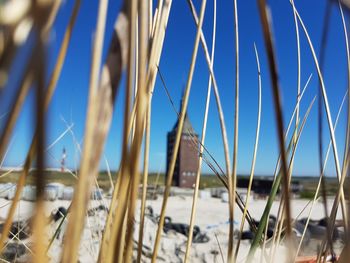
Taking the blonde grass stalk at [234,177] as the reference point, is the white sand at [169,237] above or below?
below

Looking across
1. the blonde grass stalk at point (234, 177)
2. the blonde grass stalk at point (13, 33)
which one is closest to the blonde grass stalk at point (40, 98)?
the blonde grass stalk at point (13, 33)

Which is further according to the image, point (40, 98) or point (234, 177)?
point (234, 177)

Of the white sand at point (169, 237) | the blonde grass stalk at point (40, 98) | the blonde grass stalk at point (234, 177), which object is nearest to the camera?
the blonde grass stalk at point (40, 98)

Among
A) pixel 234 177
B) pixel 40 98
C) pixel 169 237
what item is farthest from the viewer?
pixel 169 237

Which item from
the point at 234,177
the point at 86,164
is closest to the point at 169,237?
the point at 234,177

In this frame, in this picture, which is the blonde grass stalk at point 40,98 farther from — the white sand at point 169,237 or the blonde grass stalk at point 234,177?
the blonde grass stalk at point 234,177

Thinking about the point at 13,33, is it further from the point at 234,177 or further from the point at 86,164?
the point at 234,177

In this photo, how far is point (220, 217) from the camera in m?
5.53

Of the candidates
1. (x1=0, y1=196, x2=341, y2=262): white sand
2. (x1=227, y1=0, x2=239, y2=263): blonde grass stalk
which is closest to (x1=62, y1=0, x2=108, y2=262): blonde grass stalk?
(x1=0, y1=196, x2=341, y2=262): white sand

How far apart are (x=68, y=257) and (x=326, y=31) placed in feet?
0.57

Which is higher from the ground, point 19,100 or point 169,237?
point 19,100

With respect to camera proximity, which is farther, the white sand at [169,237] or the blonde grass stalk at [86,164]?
the white sand at [169,237]

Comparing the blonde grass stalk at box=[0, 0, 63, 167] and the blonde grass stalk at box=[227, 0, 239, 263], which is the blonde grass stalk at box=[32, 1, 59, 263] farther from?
the blonde grass stalk at box=[227, 0, 239, 263]

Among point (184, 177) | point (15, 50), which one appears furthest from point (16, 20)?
point (184, 177)
